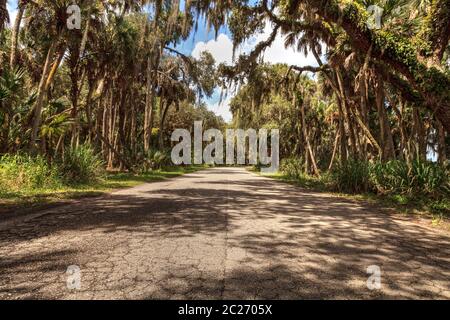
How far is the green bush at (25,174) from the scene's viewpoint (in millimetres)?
10133

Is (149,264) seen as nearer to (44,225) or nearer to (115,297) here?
(115,297)

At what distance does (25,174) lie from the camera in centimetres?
1055

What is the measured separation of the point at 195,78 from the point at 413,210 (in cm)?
2274

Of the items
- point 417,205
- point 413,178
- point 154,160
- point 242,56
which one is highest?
point 242,56

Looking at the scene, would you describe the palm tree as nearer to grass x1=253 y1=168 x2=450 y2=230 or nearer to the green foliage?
grass x1=253 y1=168 x2=450 y2=230

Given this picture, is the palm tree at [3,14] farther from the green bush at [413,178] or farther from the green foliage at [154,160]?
the green foliage at [154,160]

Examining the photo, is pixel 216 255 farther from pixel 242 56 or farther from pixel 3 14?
pixel 242 56

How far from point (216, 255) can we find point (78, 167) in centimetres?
1042

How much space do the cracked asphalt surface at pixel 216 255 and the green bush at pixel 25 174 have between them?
11.7 ft

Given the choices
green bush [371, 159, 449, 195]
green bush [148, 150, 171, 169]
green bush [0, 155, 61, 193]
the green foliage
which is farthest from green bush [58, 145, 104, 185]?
green bush [148, 150, 171, 169]

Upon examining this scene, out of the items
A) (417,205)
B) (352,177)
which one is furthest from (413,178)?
(352,177)

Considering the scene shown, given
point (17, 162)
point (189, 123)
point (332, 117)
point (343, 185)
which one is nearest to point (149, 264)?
point (17, 162)

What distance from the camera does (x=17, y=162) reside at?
1104cm

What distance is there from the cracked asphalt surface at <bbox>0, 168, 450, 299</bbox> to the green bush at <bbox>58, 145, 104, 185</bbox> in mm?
5445
